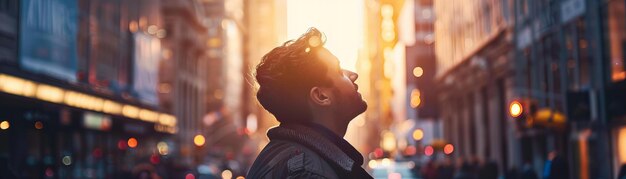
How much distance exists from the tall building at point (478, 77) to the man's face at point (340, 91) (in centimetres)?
3985

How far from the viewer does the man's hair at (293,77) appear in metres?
3.54

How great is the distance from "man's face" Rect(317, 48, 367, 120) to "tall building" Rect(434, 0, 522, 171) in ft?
131

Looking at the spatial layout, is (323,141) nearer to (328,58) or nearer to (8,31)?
(328,58)

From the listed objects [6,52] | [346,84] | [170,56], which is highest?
[170,56]

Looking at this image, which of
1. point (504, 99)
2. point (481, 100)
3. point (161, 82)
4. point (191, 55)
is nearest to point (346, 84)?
point (504, 99)

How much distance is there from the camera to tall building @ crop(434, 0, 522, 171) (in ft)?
149

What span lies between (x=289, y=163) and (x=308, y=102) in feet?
1.16

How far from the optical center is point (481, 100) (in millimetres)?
53875

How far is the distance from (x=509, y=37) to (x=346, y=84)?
133 feet

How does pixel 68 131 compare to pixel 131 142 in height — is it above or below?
above

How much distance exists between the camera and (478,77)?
175ft

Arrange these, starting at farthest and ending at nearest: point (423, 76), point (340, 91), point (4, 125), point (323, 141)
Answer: point (423, 76) → point (4, 125) → point (340, 91) → point (323, 141)

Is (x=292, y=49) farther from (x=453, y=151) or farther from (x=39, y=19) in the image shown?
(x=453, y=151)

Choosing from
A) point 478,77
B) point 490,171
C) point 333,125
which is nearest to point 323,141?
point 333,125
